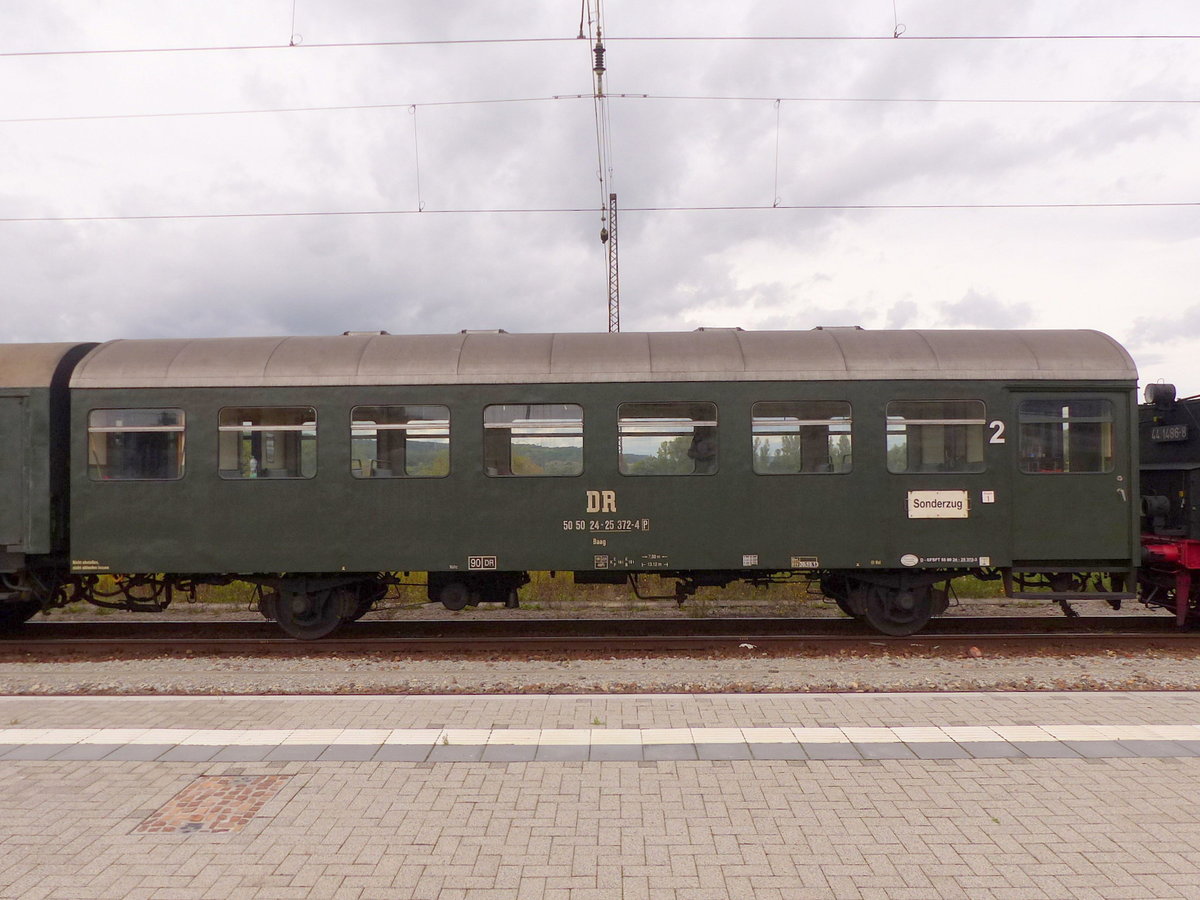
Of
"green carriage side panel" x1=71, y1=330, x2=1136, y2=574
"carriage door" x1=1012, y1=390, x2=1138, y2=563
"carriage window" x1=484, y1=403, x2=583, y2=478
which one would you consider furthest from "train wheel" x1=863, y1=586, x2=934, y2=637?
Result: "carriage window" x1=484, y1=403, x2=583, y2=478

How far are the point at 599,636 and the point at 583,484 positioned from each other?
1.87 metres

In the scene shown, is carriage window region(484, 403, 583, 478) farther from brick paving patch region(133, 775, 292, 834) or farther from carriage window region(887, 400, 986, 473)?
brick paving patch region(133, 775, 292, 834)

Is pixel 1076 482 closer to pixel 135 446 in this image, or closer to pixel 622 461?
pixel 622 461

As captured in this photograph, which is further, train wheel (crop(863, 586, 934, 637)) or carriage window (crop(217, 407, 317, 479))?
train wheel (crop(863, 586, 934, 637))

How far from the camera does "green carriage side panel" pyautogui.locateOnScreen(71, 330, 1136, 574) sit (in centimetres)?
820

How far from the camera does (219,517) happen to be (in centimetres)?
836

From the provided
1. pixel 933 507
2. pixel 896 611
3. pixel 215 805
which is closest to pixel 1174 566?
pixel 933 507

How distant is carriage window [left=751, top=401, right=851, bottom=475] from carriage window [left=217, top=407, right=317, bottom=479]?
16.0ft

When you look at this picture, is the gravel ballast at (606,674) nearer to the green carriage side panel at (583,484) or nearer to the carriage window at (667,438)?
the green carriage side panel at (583,484)

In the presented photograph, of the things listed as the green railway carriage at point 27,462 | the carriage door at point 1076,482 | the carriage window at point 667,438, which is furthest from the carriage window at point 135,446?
the carriage door at point 1076,482

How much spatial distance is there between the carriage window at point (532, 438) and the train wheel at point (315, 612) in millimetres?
2350

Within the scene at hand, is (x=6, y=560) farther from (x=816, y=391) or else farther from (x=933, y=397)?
(x=933, y=397)

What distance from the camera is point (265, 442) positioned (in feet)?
27.6

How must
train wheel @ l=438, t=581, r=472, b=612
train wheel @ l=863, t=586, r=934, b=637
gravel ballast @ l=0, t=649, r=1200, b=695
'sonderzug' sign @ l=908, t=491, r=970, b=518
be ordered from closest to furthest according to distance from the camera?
gravel ballast @ l=0, t=649, r=1200, b=695 < 'sonderzug' sign @ l=908, t=491, r=970, b=518 < train wheel @ l=863, t=586, r=934, b=637 < train wheel @ l=438, t=581, r=472, b=612
